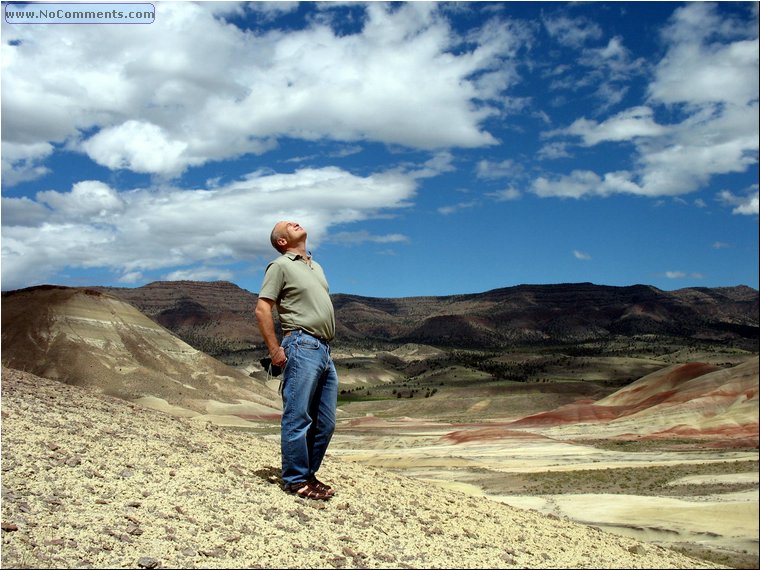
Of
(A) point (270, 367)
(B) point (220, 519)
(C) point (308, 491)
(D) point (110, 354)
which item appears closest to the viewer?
(B) point (220, 519)

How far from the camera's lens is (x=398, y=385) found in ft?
333

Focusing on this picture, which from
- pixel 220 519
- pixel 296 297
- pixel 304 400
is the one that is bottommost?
pixel 220 519

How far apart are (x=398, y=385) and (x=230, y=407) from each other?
4213cm

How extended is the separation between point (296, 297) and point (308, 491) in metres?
1.78

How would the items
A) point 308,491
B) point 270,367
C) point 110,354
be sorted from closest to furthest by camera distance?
1. point 270,367
2. point 308,491
3. point 110,354

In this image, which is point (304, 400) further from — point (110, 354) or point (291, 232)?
point (110, 354)

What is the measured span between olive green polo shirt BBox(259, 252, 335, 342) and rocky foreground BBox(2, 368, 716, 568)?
1548mm

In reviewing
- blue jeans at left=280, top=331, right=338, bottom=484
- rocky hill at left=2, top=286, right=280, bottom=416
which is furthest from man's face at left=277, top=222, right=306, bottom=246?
rocky hill at left=2, top=286, right=280, bottom=416

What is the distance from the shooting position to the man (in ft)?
20.5

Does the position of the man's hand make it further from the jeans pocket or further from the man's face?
the man's face

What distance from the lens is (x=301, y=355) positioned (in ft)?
20.5

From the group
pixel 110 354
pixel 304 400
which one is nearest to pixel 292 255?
pixel 304 400

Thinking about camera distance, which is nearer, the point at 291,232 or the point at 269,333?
the point at 269,333

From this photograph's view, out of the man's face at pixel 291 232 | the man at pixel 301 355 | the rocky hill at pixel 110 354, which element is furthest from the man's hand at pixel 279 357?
the rocky hill at pixel 110 354
